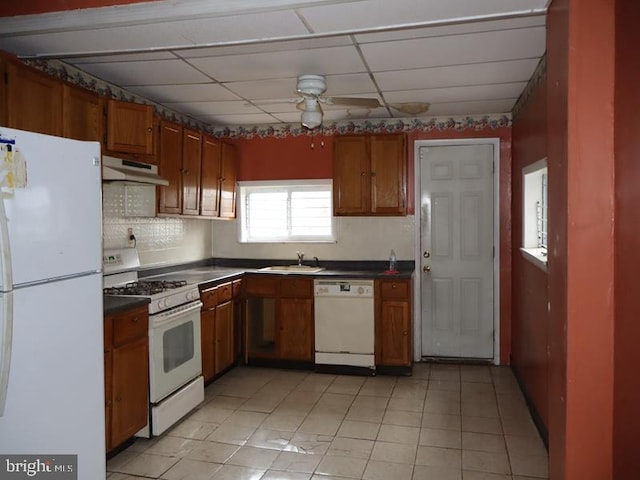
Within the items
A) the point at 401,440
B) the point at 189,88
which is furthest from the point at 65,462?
the point at 189,88

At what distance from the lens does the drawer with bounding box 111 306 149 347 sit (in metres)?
2.89

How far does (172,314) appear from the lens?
3.44 m

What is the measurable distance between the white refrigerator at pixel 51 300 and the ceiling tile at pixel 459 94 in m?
2.56

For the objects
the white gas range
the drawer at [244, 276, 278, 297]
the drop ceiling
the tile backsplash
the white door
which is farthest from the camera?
the white door

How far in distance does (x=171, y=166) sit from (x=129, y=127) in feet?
2.23

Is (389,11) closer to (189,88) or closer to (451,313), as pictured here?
(189,88)

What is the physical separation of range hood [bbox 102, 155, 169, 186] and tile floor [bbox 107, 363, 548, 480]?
169 cm

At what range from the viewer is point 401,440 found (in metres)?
3.22

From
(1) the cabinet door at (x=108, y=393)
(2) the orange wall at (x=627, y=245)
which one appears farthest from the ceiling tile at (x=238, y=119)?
(2) the orange wall at (x=627, y=245)

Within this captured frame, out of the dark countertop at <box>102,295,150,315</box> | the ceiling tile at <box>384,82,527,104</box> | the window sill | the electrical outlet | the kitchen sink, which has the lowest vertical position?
the dark countertop at <box>102,295,150,315</box>

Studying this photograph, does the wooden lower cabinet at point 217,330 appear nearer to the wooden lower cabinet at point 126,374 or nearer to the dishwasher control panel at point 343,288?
the dishwasher control panel at point 343,288

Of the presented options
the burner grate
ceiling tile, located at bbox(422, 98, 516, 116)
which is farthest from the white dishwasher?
ceiling tile, located at bbox(422, 98, 516, 116)

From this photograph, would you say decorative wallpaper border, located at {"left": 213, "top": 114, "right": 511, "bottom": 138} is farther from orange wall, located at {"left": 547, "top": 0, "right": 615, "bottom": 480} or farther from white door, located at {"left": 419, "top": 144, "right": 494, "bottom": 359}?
orange wall, located at {"left": 547, "top": 0, "right": 615, "bottom": 480}

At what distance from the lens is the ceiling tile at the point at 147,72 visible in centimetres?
333
